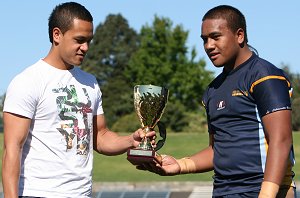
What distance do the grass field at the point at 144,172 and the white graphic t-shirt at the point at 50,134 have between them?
1188 centimetres

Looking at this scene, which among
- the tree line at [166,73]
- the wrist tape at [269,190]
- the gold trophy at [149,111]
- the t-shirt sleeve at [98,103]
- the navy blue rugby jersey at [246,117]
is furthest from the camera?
the tree line at [166,73]

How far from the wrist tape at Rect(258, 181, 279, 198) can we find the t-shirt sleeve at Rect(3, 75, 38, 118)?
1430mm

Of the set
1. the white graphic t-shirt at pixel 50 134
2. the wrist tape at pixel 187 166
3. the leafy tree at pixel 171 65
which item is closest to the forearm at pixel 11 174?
the white graphic t-shirt at pixel 50 134

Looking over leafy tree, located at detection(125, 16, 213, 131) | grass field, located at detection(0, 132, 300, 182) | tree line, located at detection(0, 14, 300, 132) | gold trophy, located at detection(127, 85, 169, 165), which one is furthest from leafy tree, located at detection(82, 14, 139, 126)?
gold trophy, located at detection(127, 85, 169, 165)

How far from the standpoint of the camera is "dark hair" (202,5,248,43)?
4.71 m

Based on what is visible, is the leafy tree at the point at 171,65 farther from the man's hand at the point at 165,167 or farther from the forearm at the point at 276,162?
the forearm at the point at 276,162

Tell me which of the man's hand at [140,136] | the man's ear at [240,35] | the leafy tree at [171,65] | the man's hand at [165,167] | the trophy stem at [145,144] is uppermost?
the leafy tree at [171,65]

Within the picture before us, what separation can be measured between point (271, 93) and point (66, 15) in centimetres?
137

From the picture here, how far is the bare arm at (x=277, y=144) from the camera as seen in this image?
4398 millimetres

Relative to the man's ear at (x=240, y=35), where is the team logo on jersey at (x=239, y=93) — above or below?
below

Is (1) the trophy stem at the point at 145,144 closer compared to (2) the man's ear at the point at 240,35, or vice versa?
(2) the man's ear at the point at 240,35

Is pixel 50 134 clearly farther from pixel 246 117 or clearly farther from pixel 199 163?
pixel 246 117

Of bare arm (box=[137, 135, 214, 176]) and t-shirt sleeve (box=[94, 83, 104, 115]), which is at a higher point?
t-shirt sleeve (box=[94, 83, 104, 115])

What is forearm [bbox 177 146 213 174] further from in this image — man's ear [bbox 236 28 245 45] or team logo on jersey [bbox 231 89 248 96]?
man's ear [bbox 236 28 245 45]
